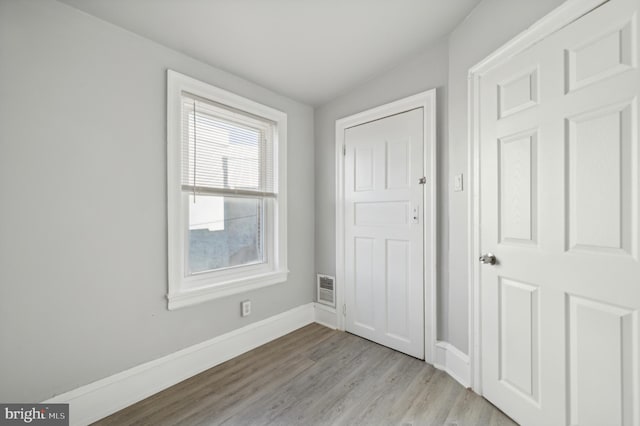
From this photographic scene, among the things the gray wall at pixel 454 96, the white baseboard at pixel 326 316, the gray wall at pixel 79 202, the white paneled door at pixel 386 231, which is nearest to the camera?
the gray wall at pixel 79 202

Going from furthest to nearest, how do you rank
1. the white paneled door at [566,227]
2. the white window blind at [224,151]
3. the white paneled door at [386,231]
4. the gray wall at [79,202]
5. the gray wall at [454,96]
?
the white paneled door at [386,231], the white window blind at [224,151], the gray wall at [454,96], the gray wall at [79,202], the white paneled door at [566,227]

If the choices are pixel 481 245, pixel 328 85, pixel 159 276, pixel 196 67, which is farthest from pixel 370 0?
pixel 159 276

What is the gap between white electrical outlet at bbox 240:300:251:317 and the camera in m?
2.32

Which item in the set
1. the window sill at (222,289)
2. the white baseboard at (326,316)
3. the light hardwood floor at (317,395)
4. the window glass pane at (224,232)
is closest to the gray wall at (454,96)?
the light hardwood floor at (317,395)

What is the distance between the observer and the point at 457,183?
77.1 inches

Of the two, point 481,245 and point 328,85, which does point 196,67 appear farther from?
point 481,245

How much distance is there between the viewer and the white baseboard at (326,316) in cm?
283

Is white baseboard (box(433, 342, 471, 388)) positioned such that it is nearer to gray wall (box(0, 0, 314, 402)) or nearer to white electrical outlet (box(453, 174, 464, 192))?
white electrical outlet (box(453, 174, 464, 192))

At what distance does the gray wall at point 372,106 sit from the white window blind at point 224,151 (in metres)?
0.59

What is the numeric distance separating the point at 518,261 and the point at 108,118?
254 cm

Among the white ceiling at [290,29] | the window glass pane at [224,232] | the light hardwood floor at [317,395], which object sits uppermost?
the white ceiling at [290,29]

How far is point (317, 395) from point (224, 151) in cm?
195

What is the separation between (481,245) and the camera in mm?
1765

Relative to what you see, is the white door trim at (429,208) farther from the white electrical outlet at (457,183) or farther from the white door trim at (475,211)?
the white door trim at (475,211)
